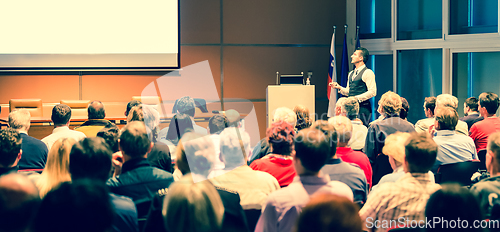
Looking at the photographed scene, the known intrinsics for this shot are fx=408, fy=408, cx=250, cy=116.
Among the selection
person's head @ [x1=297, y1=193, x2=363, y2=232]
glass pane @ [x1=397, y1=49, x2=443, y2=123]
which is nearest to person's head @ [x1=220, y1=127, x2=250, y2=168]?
person's head @ [x1=297, y1=193, x2=363, y2=232]

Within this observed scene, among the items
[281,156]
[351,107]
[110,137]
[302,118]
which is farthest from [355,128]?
[110,137]

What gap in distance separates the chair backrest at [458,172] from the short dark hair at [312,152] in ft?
4.44

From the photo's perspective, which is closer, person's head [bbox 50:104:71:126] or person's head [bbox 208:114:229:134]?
person's head [bbox 208:114:229:134]

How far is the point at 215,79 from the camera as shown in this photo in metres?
7.18

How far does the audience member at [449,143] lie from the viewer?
3.11 metres

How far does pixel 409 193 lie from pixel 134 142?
1418 mm

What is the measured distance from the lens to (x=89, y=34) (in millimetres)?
6613

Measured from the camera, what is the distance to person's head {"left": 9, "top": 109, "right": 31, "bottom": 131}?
10.9 ft

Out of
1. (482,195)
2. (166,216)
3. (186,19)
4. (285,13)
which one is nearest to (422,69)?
(285,13)

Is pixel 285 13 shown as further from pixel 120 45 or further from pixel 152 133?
pixel 152 133

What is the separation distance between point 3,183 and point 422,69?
271 inches

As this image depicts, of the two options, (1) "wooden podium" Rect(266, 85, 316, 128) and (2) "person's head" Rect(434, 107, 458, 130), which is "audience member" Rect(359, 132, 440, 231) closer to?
(2) "person's head" Rect(434, 107, 458, 130)

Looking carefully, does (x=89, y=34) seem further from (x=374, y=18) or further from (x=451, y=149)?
(x=451, y=149)

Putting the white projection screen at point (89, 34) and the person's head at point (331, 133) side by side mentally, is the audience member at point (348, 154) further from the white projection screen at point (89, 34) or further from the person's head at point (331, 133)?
the white projection screen at point (89, 34)
